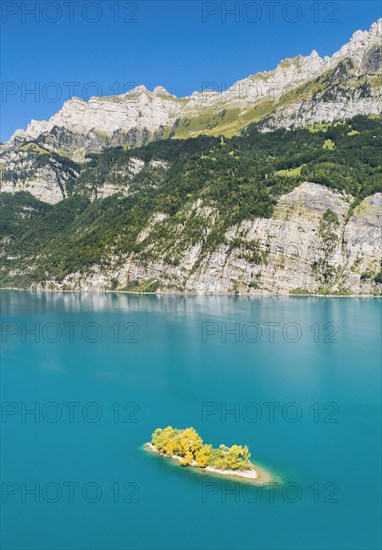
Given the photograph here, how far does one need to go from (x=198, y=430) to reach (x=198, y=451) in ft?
20.4

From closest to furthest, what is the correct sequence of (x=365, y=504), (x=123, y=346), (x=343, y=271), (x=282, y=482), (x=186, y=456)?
(x=365, y=504)
(x=282, y=482)
(x=186, y=456)
(x=123, y=346)
(x=343, y=271)

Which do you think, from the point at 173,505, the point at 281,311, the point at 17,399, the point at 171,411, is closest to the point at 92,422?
the point at 171,411

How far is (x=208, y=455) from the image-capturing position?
34062mm

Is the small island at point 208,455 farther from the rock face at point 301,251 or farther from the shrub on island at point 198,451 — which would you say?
the rock face at point 301,251

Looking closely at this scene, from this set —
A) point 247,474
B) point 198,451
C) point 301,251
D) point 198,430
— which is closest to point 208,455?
point 198,451

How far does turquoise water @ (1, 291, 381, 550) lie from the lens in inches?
1075

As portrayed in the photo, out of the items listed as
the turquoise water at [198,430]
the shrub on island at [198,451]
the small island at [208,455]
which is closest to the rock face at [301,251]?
the turquoise water at [198,430]

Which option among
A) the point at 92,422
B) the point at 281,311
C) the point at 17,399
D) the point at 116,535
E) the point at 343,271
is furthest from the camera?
the point at 343,271

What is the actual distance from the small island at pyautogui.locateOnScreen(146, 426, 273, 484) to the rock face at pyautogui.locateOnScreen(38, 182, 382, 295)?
122m

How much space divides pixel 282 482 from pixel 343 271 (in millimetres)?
130021

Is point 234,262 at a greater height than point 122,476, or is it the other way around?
point 234,262

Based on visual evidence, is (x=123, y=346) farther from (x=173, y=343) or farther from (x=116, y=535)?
(x=116, y=535)

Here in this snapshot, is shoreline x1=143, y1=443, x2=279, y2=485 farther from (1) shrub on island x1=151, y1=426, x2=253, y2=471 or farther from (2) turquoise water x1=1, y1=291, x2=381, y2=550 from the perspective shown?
(2) turquoise water x1=1, y1=291, x2=381, y2=550

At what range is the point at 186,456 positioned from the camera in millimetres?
33906
